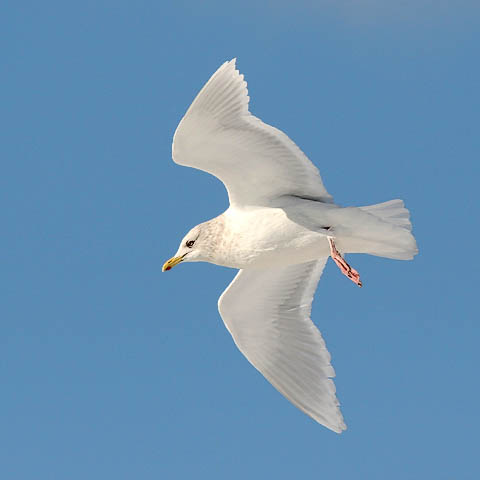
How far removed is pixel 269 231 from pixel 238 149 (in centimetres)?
92

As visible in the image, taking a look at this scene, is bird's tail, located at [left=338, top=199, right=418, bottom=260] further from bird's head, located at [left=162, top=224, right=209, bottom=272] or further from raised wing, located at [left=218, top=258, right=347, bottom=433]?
bird's head, located at [left=162, top=224, right=209, bottom=272]

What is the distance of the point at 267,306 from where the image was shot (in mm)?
11977

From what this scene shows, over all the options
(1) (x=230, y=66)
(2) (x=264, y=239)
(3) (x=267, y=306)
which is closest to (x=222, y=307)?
(3) (x=267, y=306)

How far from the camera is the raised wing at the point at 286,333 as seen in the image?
11602 mm

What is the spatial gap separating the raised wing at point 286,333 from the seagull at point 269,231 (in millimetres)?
11

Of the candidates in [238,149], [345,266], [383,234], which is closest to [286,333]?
[345,266]

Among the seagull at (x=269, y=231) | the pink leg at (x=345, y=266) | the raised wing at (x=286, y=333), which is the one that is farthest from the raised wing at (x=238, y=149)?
the raised wing at (x=286, y=333)

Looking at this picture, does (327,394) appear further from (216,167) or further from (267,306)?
(216,167)

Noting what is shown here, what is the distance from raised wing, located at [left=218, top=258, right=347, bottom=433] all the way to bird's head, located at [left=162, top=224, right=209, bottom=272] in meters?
0.73

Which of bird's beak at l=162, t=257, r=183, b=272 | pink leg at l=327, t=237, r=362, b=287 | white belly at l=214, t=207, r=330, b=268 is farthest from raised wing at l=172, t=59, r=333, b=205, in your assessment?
bird's beak at l=162, t=257, r=183, b=272

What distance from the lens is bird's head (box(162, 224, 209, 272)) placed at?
437 inches

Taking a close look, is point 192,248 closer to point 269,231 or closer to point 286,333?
point 269,231

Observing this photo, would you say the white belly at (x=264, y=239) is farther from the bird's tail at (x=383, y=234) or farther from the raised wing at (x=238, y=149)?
the bird's tail at (x=383, y=234)

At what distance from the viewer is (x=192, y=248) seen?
11.2 metres
